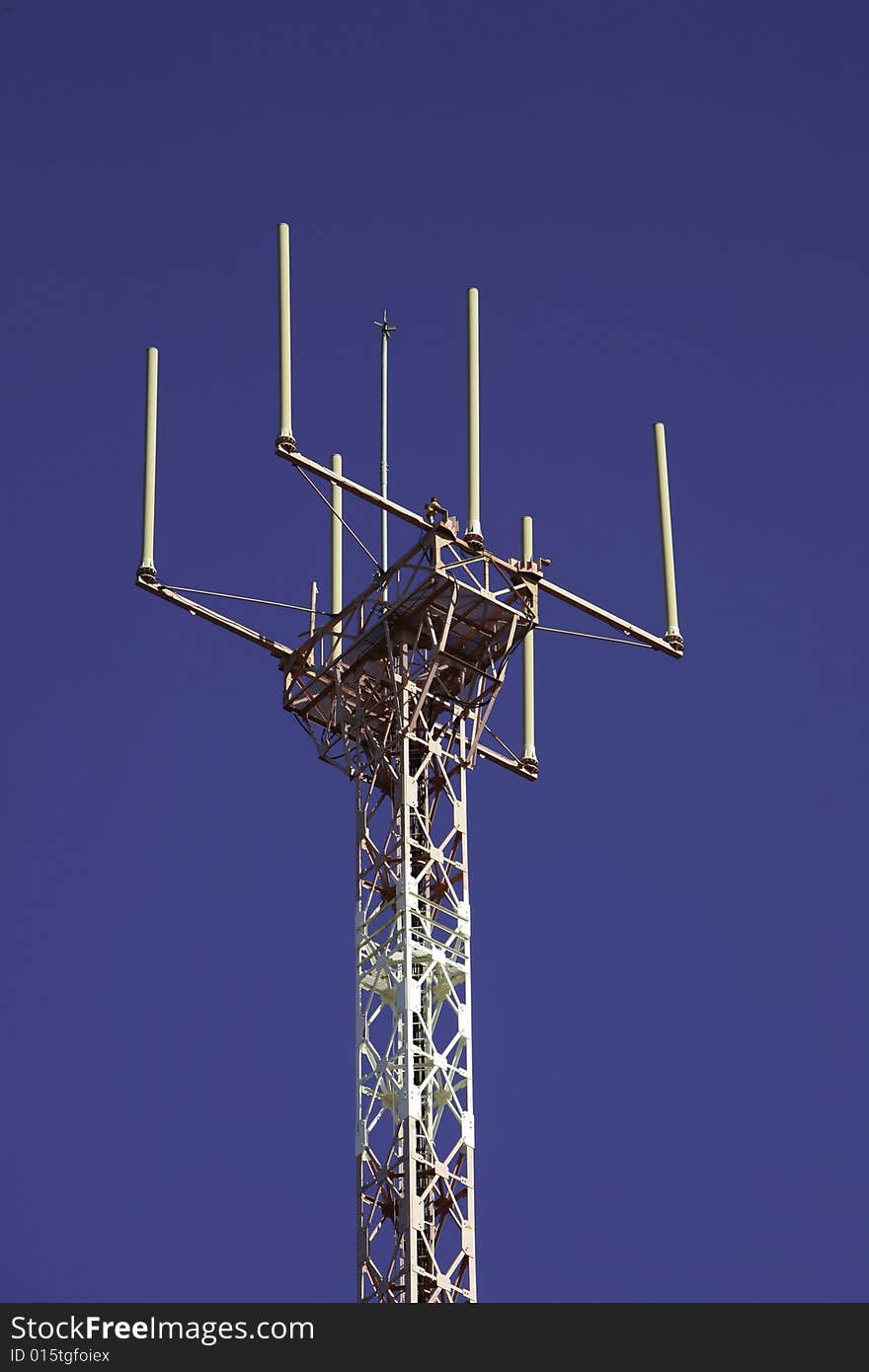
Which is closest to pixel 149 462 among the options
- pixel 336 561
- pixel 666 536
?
Answer: pixel 336 561

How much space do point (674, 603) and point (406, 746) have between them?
6.13m

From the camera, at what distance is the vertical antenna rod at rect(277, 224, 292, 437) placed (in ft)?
204

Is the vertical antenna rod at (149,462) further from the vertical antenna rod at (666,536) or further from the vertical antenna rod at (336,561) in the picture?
the vertical antenna rod at (666,536)

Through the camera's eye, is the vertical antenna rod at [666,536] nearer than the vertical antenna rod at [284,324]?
No

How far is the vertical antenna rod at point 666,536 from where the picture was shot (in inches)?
2648

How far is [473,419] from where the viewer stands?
210ft

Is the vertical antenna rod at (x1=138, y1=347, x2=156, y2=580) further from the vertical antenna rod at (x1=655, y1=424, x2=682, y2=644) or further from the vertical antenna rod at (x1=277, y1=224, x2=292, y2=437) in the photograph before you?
the vertical antenna rod at (x1=655, y1=424, x2=682, y2=644)

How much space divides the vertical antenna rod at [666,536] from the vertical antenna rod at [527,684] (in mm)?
2353
